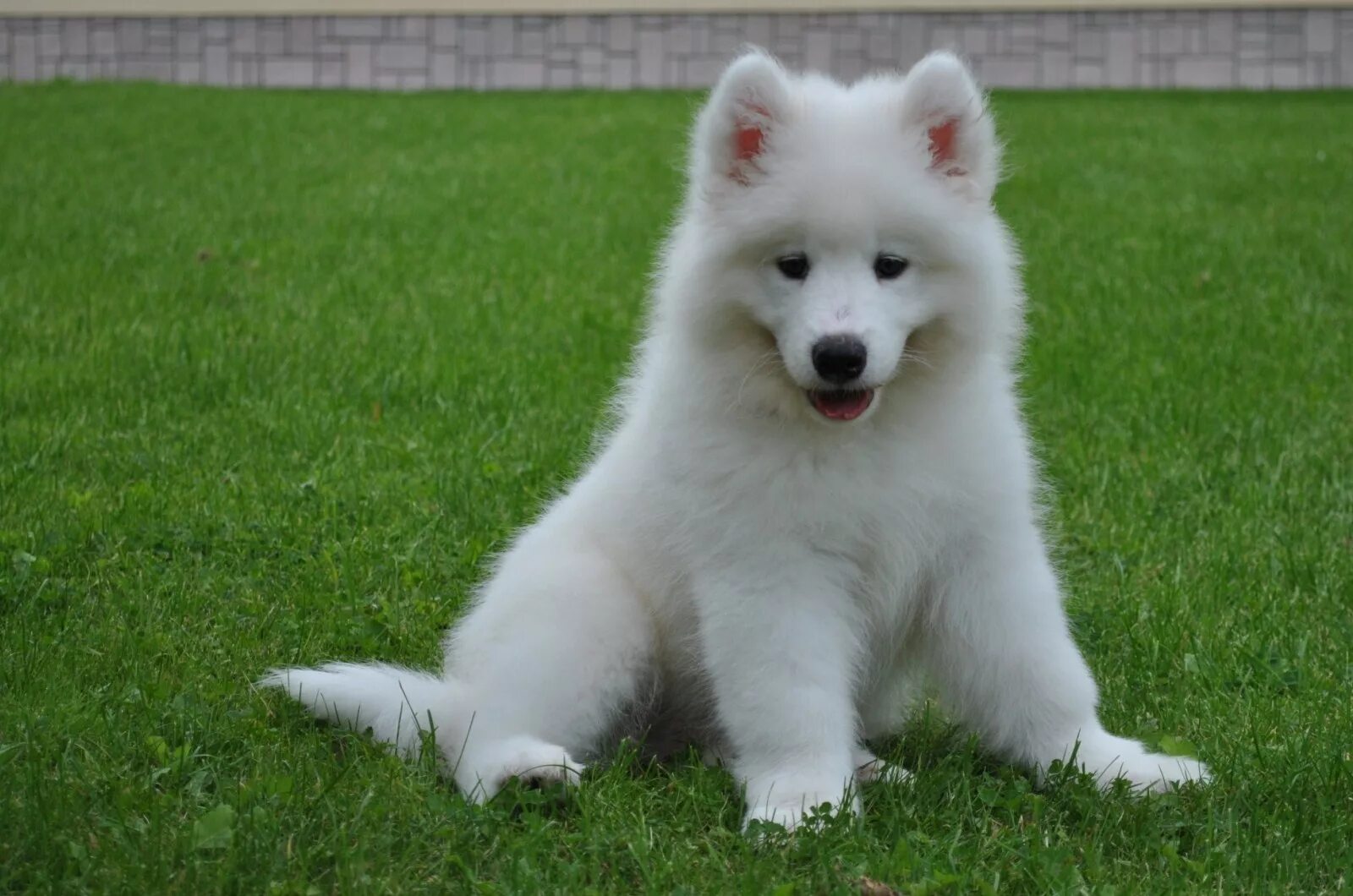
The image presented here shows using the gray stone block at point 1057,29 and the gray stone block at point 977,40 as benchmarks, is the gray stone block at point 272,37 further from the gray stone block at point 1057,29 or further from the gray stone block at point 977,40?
the gray stone block at point 1057,29

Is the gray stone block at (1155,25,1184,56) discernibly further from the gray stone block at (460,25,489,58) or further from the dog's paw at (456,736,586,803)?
the dog's paw at (456,736,586,803)

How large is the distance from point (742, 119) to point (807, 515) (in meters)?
0.77

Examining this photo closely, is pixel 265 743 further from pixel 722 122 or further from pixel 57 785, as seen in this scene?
pixel 722 122

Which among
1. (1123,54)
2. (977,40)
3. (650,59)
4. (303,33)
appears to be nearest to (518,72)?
(650,59)

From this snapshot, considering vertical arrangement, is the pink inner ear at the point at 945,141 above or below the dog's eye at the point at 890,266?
above

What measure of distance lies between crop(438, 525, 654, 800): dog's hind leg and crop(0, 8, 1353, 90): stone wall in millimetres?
18113

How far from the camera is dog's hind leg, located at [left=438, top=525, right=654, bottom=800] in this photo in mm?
2992

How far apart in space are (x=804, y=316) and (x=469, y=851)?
3.66 feet

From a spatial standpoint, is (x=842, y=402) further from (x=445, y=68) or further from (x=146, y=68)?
(x=146, y=68)

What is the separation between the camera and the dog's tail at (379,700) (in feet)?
10.3

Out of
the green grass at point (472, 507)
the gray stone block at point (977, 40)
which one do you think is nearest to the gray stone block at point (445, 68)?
the gray stone block at point (977, 40)

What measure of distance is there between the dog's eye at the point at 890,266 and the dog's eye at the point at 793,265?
134mm

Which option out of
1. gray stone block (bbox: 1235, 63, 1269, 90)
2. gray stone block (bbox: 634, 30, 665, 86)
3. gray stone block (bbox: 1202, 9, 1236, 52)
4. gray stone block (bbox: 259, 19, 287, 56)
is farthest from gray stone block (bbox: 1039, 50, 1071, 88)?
gray stone block (bbox: 259, 19, 287, 56)

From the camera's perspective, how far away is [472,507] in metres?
4.79
